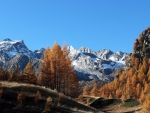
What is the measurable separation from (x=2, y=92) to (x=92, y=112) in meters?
17.5

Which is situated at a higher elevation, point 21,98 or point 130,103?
point 130,103

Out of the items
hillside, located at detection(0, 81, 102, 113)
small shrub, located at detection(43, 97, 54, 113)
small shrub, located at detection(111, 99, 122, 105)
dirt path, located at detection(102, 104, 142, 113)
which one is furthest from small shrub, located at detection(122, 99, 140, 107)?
small shrub, located at detection(43, 97, 54, 113)

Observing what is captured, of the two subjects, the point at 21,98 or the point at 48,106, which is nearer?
the point at 21,98

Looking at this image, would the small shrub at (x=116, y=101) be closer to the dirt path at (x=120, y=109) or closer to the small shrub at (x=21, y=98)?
the dirt path at (x=120, y=109)

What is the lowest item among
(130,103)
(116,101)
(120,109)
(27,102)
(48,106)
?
(48,106)

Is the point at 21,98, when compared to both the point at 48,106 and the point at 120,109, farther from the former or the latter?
the point at 120,109

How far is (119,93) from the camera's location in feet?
510

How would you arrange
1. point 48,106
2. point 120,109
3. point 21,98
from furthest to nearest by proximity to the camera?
point 120,109 → point 48,106 → point 21,98

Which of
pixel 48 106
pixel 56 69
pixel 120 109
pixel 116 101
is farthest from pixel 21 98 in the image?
pixel 116 101

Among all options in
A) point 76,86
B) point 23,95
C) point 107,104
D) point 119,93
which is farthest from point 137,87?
point 23,95

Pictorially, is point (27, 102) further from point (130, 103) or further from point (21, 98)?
point (130, 103)

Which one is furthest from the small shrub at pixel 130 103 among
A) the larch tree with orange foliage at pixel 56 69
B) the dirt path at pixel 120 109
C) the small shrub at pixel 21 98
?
the small shrub at pixel 21 98

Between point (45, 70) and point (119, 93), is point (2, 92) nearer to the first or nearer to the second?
point (45, 70)

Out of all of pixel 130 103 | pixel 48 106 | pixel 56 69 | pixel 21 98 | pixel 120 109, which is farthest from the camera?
pixel 130 103
